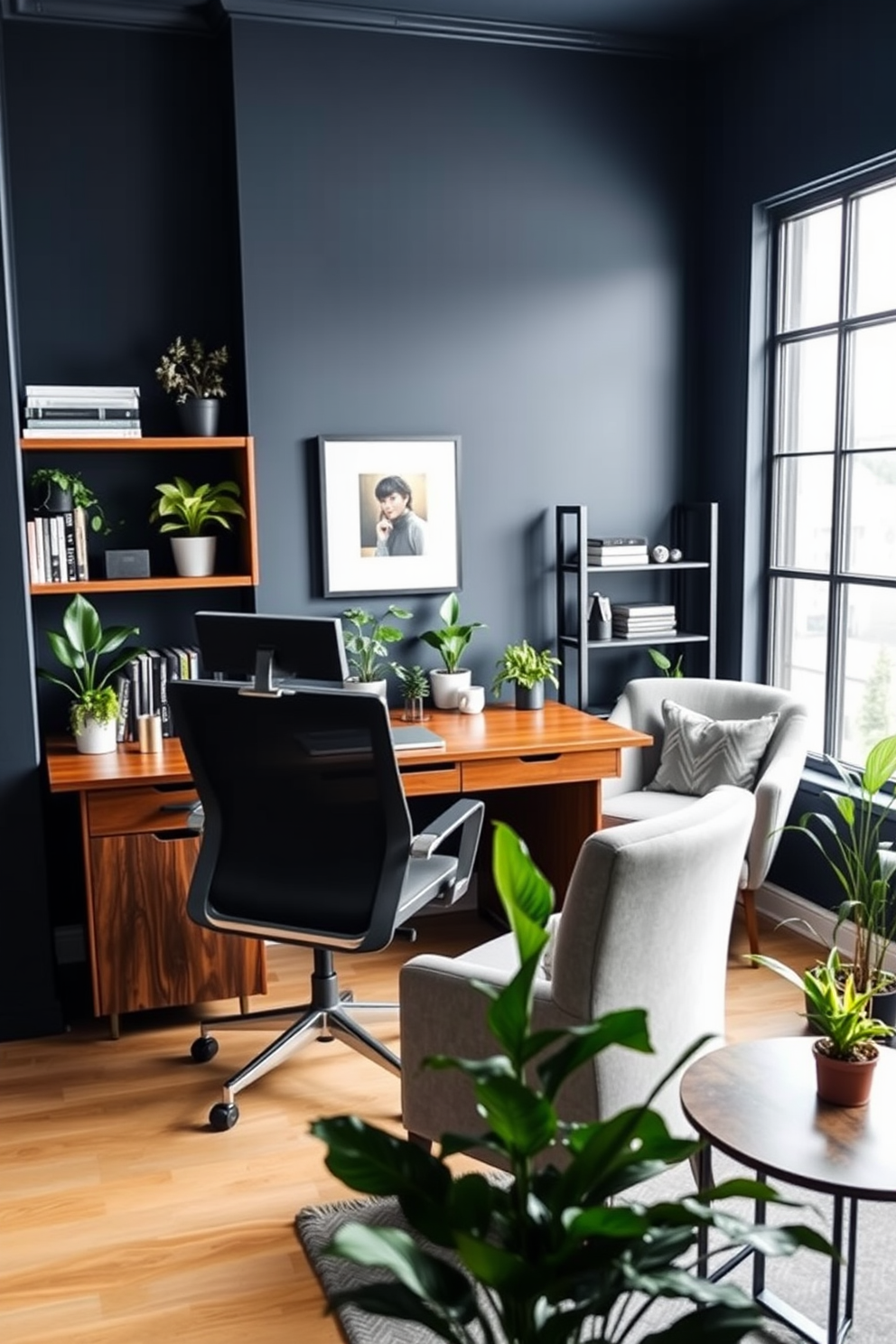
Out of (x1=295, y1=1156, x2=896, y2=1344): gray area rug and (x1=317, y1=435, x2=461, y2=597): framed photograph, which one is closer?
(x1=295, y1=1156, x2=896, y2=1344): gray area rug

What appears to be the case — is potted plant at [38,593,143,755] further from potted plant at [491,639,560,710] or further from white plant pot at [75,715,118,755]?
potted plant at [491,639,560,710]

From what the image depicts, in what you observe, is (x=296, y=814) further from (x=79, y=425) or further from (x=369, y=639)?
(x=79, y=425)

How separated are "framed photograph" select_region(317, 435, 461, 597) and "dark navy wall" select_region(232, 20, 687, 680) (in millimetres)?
56

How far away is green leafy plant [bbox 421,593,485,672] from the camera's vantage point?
157 inches

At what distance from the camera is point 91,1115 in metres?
2.91

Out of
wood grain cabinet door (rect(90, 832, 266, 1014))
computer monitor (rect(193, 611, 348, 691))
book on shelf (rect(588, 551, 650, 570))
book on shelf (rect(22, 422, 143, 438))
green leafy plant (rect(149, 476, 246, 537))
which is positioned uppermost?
book on shelf (rect(22, 422, 143, 438))

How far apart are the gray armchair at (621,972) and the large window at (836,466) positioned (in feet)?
5.45

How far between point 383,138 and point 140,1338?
3.29 m

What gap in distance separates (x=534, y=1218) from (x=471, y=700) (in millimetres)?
2952

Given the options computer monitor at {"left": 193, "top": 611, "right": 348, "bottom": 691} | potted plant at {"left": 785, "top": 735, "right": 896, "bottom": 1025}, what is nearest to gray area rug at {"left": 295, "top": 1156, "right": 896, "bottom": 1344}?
potted plant at {"left": 785, "top": 735, "right": 896, "bottom": 1025}

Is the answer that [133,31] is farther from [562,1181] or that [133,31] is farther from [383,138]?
[562,1181]

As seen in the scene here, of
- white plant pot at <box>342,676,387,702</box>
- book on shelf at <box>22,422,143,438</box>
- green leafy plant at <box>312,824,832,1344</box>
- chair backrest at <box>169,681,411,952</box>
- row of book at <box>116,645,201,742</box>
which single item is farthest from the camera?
white plant pot at <box>342,676,387,702</box>

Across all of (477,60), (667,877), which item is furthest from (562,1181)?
(477,60)

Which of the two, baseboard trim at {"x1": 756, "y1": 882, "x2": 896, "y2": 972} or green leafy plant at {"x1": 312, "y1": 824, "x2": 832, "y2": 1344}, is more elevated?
green leafy plant at {"x1": 312, "y1": 824, "x2": 832, "y2": 1344}
